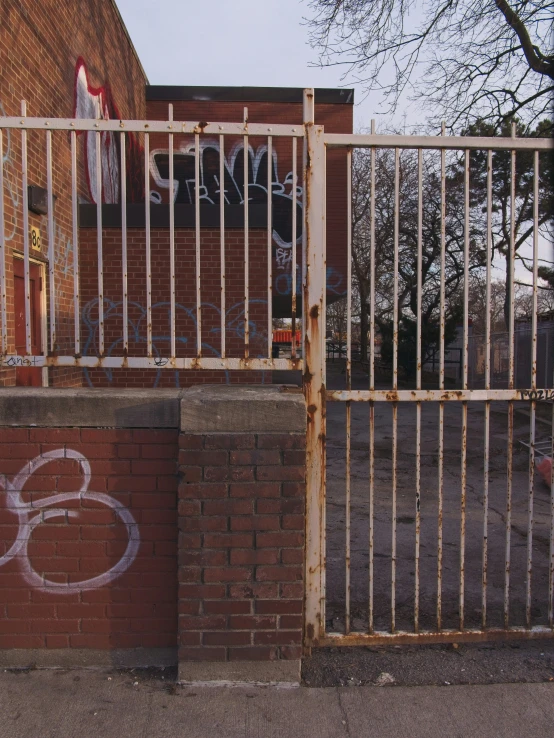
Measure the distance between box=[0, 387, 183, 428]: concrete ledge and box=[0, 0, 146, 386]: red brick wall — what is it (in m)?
2.31

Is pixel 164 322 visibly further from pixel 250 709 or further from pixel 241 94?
pixel 241 94

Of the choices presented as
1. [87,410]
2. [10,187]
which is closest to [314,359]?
[87,410]

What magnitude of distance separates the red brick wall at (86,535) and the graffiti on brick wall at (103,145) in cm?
583

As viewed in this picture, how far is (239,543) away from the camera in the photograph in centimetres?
283

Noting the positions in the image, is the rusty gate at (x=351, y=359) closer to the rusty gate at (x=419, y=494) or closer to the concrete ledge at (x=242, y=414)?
the rusty gate at (x=419, y=494)

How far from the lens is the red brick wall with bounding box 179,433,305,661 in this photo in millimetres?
2803

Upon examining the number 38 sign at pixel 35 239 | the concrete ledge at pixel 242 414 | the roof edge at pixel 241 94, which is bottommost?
the concrete ledge at pixel 242 414

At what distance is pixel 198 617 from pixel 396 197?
211 cm

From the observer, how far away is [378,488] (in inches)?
283

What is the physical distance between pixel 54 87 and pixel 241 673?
753 centimetres

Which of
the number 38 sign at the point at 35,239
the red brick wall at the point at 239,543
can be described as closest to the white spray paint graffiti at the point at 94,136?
the number 38 sign at the point at 35,239

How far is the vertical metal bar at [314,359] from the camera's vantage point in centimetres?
296

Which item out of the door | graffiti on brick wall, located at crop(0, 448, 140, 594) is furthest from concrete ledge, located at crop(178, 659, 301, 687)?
the door

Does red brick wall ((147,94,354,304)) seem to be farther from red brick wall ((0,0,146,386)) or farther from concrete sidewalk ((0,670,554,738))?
concrete sidewalk ((0,670,554,738))
